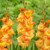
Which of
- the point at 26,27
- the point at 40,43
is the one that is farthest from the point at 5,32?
the point at 40,43

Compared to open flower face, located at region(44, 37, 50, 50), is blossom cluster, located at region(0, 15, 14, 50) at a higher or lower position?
higher

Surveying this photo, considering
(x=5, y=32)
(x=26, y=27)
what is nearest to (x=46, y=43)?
(x=26, y=27)

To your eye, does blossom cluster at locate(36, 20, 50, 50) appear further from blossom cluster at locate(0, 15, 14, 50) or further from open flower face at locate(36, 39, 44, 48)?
blossom cluster at locate(0, 15, 14, 50)

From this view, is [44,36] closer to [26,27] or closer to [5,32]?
[26,27]

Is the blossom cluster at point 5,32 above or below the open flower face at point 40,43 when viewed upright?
above

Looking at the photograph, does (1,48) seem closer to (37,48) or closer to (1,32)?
(1,32)

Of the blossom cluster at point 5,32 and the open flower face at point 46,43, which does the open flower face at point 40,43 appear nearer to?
the open flower face at point 46,43

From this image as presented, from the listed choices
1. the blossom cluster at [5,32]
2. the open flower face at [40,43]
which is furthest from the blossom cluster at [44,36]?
the blossom cluster at [5,32]

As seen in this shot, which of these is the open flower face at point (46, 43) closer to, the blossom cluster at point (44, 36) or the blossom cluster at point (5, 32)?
the blossom cluster at point (44, 36)

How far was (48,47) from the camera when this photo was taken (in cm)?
132

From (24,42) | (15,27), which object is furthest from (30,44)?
(15,27)

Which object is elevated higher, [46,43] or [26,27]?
[26,27]

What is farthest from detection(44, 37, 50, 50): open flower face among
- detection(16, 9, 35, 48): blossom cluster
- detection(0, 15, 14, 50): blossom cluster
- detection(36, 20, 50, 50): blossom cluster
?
detection(0, 15, 14, 50): blossom cluster

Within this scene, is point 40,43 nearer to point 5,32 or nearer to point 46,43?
point 46,43
